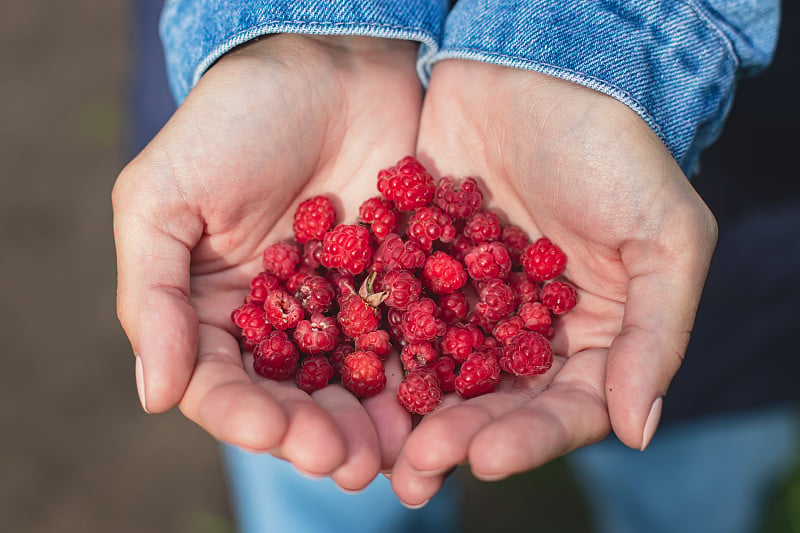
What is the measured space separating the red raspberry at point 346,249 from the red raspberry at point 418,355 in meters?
0.32

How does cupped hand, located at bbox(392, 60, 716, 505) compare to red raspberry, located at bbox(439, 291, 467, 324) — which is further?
red raspberry, located at bbox(439, 291, 467, 324)

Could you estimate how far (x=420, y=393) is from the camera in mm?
1861

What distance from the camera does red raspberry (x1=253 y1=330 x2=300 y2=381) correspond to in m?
1.92

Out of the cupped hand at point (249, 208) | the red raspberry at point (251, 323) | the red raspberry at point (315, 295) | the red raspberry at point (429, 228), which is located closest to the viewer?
the cupped hand at point (249, 208)

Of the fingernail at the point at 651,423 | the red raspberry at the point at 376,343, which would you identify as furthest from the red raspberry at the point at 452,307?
the fingernail at the point at 651,423

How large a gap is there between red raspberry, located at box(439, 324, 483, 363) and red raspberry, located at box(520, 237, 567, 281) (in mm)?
268

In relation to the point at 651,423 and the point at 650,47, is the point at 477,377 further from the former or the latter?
the point at 650,47

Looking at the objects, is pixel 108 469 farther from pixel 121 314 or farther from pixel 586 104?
pixel 586 104

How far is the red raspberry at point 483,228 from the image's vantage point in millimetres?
2230

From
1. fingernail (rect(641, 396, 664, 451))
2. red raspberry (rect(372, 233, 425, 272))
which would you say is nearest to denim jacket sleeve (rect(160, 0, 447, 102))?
red raspberry (rect(372, 233, 425, 272))

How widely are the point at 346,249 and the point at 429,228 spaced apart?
0.28 metres

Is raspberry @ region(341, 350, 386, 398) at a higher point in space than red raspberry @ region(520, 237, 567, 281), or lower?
lower

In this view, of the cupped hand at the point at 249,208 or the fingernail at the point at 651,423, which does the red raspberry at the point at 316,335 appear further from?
the fingernail at the point at 651,423

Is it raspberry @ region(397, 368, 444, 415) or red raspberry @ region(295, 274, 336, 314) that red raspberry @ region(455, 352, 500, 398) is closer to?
raspberry @ region(397, 368, 444, 415)
